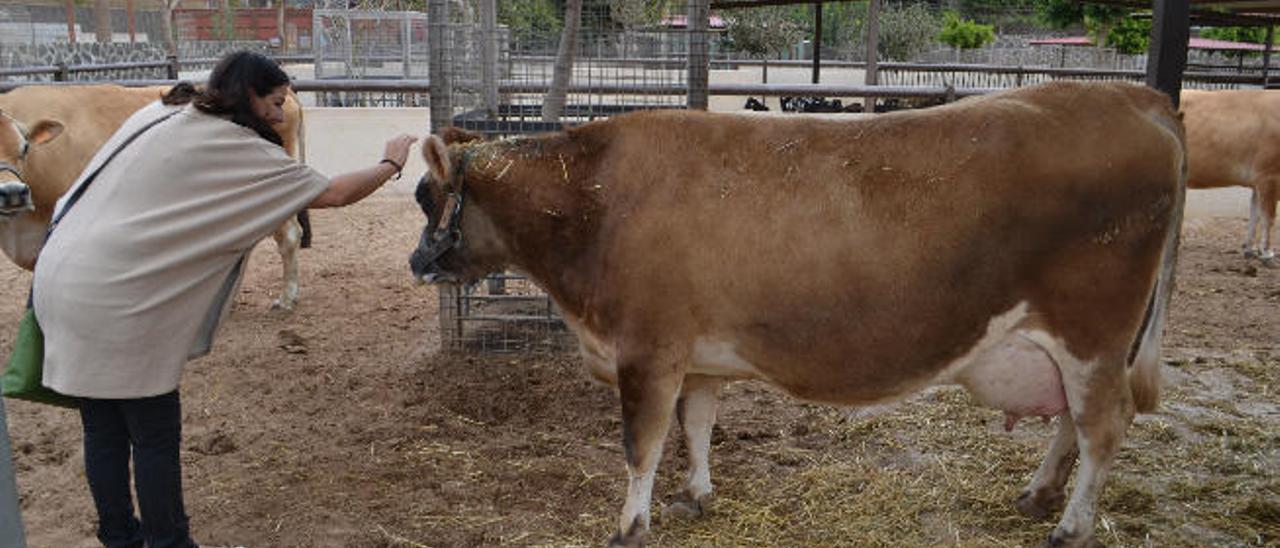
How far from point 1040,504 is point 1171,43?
1.98 meters

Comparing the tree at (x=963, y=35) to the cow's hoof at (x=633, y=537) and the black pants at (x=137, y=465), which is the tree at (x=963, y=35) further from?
the black pants at (x=137, y=465)

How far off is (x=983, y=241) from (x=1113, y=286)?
19.1 inches

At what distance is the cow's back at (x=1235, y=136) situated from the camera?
9547 mm

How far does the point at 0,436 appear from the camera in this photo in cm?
214

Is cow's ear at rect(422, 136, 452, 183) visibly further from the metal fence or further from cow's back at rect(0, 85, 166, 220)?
cow's back at rect(0, 85, 166, 220)

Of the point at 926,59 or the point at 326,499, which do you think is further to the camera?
the point at 926,59

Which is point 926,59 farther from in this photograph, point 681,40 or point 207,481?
point 207,481

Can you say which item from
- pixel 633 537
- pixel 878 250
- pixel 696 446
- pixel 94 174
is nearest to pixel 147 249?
pixel 94 174

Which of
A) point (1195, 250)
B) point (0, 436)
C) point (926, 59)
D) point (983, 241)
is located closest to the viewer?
point (0, 436)

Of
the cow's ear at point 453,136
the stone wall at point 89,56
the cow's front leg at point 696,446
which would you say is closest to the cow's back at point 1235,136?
the cow's front leg at point 696,446

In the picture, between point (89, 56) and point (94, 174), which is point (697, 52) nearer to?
point (94, 174)

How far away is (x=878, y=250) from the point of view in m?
3.56

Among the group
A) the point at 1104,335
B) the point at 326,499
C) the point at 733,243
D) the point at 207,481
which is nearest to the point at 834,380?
the point at 733,243

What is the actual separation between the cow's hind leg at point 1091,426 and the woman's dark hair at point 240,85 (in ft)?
9.46
